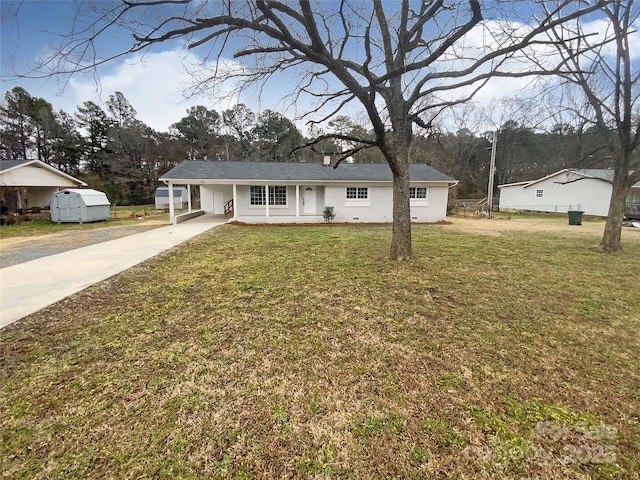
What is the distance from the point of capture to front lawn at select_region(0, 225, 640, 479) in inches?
74.3

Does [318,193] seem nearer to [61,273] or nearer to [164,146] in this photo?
[61,273]

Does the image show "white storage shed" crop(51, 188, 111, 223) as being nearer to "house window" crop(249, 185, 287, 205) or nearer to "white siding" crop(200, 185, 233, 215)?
"white siding" crop(200, 185, 233, 215)

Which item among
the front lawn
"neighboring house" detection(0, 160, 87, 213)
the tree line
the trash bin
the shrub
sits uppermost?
the tree line

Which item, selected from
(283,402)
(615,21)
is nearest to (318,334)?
(283,402)

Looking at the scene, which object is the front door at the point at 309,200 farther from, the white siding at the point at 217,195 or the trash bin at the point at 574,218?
the trash bin at the point at 574,218

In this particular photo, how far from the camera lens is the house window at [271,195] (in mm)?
16422

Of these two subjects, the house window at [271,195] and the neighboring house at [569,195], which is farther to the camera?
the neighboring house at [569,195]

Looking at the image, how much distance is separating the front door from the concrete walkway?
8.59 meters

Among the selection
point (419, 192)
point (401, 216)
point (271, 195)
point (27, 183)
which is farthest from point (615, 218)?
point (27, 183)

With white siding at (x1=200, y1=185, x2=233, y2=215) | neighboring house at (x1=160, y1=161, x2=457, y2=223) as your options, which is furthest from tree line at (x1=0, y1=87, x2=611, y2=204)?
neighboring house at (x1=160, y1=161, x2=457, y2=223)

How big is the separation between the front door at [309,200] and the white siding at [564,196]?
2002 cm

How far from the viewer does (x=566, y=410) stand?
7.61 feet

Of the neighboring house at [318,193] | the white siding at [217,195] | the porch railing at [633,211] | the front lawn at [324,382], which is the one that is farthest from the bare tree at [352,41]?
the porch railing at [633,211]

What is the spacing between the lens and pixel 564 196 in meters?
25.8
